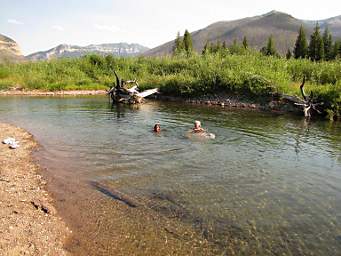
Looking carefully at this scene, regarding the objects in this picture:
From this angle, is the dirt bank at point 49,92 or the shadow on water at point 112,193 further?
the dirt bank at point 49,92

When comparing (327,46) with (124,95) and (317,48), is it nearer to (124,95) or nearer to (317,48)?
(317,48)

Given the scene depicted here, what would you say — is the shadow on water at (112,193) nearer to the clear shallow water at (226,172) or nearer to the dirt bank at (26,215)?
the clear shallow water at (226,172)

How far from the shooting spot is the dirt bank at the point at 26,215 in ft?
24.2

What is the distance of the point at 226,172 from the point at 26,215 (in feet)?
24.0

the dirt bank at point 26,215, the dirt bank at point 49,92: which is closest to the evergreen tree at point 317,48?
the dirt bank at point 49,92

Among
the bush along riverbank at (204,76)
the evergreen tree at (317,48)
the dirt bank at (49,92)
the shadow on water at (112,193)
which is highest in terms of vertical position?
the evergreen tree at (317,48)

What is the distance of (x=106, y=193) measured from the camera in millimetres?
10625

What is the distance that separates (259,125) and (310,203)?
44.2ft

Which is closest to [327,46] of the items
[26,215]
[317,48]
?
[317,48]

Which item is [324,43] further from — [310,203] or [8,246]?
[8,246]

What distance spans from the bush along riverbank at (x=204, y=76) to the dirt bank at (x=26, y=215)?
76.3 ft

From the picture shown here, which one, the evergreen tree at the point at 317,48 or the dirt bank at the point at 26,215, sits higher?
the evergreen tree at the point at 317,48

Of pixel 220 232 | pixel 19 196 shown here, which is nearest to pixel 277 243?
pixel 220 232

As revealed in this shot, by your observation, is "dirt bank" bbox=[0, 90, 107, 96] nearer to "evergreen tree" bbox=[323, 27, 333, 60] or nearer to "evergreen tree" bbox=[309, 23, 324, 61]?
"evergreen tree" bbox=[309, 23, 324, 61]
